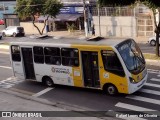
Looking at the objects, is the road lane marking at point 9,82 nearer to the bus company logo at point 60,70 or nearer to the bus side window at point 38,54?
the bus side window at point 38,54

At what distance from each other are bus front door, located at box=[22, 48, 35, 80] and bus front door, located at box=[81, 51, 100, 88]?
3.58 meters

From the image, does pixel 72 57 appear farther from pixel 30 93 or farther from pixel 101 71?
pixel 30 93

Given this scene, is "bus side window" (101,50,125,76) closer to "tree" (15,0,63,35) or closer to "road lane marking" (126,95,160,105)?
"road lane marking" (126,95,160,105)

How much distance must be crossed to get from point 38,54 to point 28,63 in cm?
105

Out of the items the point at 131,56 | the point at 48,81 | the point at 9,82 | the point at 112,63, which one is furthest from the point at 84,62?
the point at 9,82

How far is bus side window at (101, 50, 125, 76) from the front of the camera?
14879 millimetres

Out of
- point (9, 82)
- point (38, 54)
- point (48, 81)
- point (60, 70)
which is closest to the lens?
point (60, 70)

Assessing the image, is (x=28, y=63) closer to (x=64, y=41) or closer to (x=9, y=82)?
(x=9, y=82)

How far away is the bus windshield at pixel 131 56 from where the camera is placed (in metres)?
15.0

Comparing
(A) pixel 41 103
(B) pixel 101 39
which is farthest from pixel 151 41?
(A) pixel 41 103

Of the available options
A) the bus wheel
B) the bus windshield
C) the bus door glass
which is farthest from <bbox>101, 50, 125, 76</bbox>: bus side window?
the bus door glass

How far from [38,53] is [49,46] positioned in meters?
0.98

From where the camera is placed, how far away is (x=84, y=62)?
15.9m

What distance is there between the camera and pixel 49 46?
1706 cm
